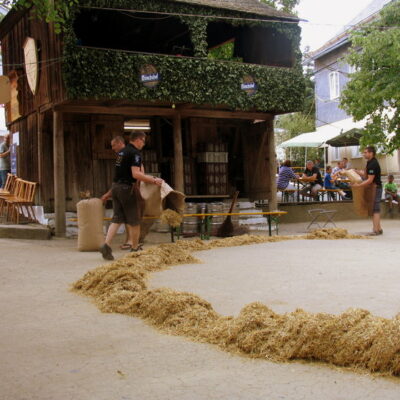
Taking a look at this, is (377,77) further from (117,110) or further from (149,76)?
(117,110)

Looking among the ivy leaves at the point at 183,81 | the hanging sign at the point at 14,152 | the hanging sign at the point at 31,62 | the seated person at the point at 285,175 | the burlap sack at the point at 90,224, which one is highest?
the hanging sign at the point at 31,62

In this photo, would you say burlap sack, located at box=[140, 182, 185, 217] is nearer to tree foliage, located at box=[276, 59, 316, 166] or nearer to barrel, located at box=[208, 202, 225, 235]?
barrel, located at box=[208, 202, 225, 235]

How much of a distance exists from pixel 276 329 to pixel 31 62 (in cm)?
1322

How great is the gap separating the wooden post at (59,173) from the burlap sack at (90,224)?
11.2 ft

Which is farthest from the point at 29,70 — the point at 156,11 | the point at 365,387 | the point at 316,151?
the point at 316,151

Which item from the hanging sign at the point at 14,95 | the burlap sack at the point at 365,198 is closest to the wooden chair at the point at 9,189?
the hanging sign at the point at 14,95

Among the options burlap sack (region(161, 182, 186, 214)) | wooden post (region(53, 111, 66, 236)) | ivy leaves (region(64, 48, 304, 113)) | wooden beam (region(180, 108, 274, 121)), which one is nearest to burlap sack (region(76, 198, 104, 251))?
burlap sack (region(161, 182, 186, 214))

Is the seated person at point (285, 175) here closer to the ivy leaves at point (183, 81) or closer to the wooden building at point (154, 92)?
the wooden building at point (154, 92)

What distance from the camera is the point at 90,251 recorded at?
1142 cm

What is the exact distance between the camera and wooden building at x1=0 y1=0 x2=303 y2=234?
14.1 m

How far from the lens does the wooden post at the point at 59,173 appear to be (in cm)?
1449

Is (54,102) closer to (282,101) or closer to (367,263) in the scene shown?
(282,101)

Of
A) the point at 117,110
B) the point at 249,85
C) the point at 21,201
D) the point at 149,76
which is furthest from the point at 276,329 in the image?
the point at 21,201

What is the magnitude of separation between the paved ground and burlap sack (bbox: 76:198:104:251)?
0.64 metres
